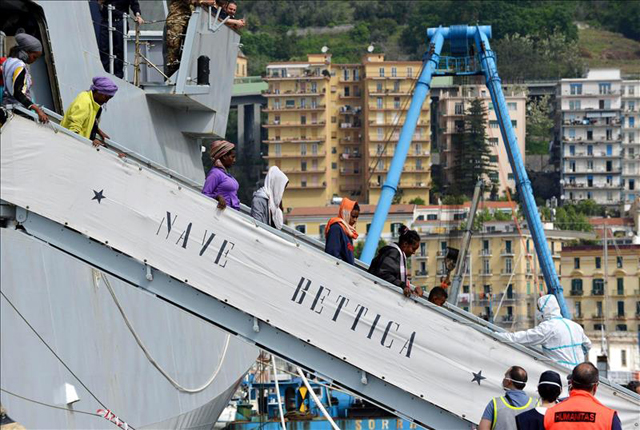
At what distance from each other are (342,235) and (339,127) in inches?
4991

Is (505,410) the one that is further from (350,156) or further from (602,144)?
(350,156)

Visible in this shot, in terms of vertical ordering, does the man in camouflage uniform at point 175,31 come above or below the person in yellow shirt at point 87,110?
above

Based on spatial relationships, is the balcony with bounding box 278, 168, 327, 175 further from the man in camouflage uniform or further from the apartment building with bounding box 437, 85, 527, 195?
the man in camouflage uniform

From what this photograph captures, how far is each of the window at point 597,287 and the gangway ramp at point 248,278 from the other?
7492cm

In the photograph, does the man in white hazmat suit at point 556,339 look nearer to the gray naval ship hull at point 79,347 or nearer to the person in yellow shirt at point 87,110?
the person in yellow shirt at point 87,110

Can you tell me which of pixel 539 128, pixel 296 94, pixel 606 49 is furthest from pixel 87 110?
pixel 606 49

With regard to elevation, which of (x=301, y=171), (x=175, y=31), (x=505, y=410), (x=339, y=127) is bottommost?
(x=301, y=171)

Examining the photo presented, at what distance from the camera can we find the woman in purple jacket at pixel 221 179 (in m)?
10.5

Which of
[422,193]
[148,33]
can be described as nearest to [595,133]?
[422,193]

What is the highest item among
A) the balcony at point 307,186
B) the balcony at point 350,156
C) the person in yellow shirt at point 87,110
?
the person in yellow shirt at point 87,110

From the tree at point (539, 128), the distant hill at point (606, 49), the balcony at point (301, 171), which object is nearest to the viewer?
the balcony at point (301, 171)

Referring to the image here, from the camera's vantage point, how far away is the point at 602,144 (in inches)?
5202

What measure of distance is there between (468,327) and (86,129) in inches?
133

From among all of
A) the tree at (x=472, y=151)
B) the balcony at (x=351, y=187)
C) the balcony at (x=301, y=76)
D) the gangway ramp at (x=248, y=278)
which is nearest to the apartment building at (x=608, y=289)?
the tree at (x=472, y=151)
